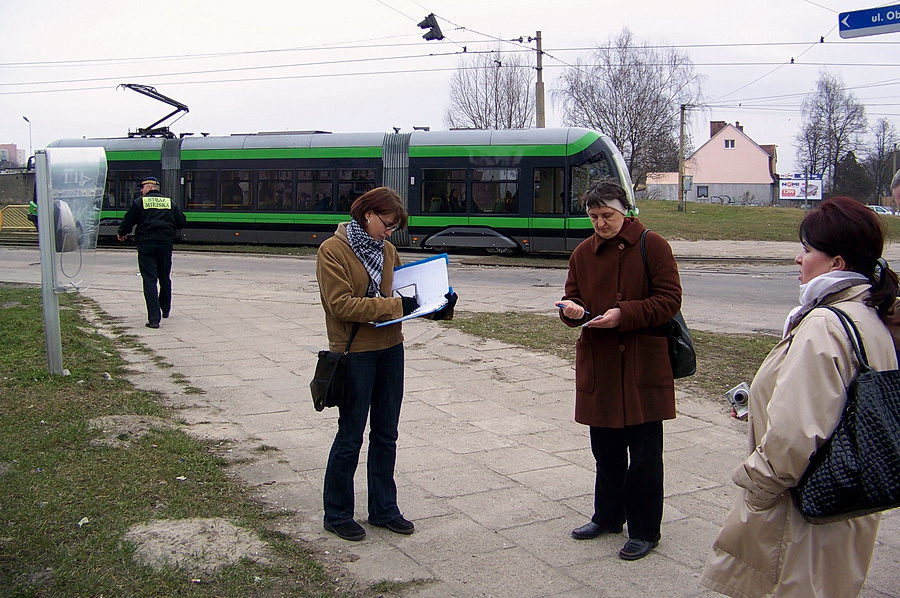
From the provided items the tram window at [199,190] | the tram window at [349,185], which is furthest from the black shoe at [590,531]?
the tram window at [199,190]

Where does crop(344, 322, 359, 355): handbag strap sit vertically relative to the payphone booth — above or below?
below

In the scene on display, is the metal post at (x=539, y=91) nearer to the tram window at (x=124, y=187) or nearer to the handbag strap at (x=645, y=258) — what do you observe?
the tram window at (x=124, y=187)

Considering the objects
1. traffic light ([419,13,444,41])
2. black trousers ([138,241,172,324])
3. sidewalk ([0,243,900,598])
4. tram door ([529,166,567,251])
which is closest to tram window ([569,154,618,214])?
tram door ([529,166,567,251])

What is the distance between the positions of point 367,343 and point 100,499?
64.9 inches

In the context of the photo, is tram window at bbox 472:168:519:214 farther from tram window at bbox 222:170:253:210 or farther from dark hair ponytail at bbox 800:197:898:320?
dark hair ponytail at bbox 800:197:898:320

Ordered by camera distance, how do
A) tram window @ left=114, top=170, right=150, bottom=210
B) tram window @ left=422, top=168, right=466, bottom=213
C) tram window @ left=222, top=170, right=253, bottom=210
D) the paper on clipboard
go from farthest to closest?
tram window @ left=114, top=170, right=150, bottom=210, tram window @ left=222, top=170, right=253, bottom=210, tram window @ left=422, top=168, right=466, bottom=213, the paper on clipboard

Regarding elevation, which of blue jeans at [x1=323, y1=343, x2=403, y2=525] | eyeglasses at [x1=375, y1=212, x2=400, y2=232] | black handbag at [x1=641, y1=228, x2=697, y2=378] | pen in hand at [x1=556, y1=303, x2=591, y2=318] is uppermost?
eyeglasses at [x1=375, y1=212, x2=400, y2=232]

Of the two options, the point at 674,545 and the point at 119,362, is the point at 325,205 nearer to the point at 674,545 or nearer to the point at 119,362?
the point at 119,362

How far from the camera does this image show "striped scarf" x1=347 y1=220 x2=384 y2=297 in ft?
14.3

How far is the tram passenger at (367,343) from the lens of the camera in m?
4.27

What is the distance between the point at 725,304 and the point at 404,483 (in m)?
10.2

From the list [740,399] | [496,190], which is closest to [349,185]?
[496,190]

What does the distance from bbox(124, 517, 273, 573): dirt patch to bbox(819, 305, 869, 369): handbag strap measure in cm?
262

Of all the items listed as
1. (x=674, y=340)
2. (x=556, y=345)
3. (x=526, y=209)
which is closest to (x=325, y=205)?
(x=526, y=209)
